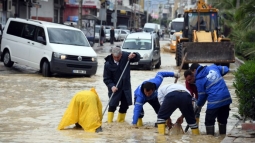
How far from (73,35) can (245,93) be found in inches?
476

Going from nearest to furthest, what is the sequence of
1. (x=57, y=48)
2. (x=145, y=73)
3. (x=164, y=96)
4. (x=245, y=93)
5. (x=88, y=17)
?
(x=164, y=96) → (x=245, y=93) → (x=57, y=48) → (x=145, y=73) → (x=88, y=17)

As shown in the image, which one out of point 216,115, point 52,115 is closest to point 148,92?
point 216,115

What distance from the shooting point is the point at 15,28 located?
2316cm

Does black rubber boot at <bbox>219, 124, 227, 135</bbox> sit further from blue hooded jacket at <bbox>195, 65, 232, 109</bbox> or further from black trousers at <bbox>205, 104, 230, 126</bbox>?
blue hooded jacket at <bbox>195, 65, 232, 109</bbox>

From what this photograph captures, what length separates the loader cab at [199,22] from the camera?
30.5m

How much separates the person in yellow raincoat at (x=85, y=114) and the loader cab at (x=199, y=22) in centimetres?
2013

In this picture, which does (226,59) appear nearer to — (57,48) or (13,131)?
(57,48)

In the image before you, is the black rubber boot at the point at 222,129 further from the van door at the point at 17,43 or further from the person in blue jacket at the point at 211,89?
the van door at the point at 17,43

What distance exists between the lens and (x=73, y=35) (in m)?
22.6

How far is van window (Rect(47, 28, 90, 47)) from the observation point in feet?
72.2

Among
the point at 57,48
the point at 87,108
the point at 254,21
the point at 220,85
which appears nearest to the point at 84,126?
the point at 87,108

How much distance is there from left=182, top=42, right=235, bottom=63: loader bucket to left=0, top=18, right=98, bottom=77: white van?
17.0ft

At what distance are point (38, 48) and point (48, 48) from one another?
584mm

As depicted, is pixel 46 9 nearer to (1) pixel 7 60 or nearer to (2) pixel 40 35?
(1) pixel 7 60
